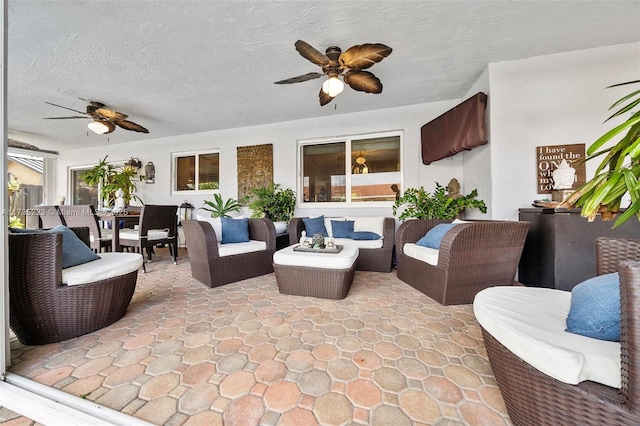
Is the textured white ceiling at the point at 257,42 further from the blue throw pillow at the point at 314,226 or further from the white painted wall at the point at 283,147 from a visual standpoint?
the blue throw pillow at the point at 314,226

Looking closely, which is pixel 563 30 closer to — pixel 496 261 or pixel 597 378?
pixel 496 261

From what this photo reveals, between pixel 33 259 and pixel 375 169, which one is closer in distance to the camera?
pixel 33 259

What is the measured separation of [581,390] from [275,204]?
4.30 meters

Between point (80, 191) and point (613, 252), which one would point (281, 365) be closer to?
point (613, 252)

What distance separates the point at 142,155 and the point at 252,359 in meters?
6.62

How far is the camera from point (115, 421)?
3.30ft

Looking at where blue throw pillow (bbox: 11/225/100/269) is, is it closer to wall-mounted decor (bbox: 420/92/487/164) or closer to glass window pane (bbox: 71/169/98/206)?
wall-mounted decor (bbox: 420/92/487/164)

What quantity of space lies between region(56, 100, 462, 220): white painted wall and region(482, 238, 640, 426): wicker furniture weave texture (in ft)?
11.6

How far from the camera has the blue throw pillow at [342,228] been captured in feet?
12.3

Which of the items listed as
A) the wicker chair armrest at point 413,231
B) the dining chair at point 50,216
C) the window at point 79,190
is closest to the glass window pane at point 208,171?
the dining chair at point 50,216

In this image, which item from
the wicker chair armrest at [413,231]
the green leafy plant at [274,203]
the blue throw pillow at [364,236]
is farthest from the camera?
the green leafy plant at [274,203]

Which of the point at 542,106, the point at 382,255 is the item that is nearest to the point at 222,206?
the point at 382,255

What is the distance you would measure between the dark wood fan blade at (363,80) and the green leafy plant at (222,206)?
11.9ft

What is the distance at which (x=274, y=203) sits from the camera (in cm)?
461
